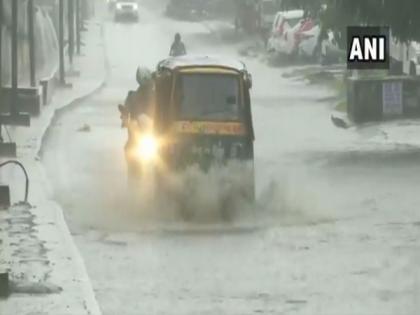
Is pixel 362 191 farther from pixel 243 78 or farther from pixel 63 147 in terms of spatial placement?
pixel 63 147

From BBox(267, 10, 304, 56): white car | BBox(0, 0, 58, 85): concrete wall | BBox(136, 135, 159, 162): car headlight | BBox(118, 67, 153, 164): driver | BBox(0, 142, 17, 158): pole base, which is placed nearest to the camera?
BBox(136, 135, 159, 162): car headlight

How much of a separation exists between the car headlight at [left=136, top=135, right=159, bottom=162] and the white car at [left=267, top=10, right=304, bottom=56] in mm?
42752

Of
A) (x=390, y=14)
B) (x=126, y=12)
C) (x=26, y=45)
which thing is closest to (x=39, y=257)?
(x=390, y=14)

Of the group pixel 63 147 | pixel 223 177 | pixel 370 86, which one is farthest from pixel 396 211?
pixel 370 86

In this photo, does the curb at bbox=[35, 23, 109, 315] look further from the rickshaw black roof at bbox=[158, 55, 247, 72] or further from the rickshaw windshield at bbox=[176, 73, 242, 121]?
the rickshaw black roof at bbox=[158, 55, 247, 72]

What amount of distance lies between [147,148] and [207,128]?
1332 millimetres

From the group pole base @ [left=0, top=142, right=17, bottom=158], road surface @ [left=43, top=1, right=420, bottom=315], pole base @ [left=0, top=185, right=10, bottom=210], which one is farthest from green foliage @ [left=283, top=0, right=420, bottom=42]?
pole base @ [left=0, top=185, right=10, bottom=210]

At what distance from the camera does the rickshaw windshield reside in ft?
69.7

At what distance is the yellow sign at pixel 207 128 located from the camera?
21.1m

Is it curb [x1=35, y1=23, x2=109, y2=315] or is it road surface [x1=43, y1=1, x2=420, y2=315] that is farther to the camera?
road surface [x1=43, y1=1, x2=420, y2=315]

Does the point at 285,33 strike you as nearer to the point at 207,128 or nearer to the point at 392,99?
the point at 392,99

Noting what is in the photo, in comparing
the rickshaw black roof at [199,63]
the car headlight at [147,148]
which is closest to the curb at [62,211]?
the car headlight at [147,148]

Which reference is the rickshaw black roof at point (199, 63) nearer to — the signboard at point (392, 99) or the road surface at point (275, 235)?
the road surface at point (275, 235)

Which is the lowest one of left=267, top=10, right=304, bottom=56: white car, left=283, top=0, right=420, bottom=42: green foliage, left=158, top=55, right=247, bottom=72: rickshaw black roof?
left=267, top=10, right=304, bottom=56: white car
